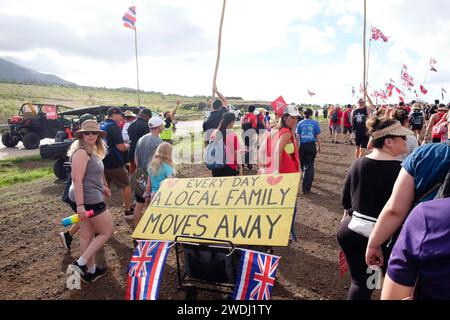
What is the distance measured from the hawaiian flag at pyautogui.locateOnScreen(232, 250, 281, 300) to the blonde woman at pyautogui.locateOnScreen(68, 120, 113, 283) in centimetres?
198

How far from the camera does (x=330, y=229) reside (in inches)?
222

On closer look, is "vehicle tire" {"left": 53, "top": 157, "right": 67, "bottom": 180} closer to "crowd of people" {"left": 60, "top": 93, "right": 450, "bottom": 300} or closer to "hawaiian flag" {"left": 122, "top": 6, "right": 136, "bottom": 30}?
"crowd of people" {"left": 60, "top": 93, "right": 450, "bottom": 300}

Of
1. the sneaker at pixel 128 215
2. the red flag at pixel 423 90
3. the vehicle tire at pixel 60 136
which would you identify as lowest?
the sneaker at pixel 128 215

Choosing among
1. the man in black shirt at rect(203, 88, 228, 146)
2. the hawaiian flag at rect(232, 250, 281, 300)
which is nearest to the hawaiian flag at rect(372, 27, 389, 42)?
the man in black shirt at rect(203, 88, 228, 146)

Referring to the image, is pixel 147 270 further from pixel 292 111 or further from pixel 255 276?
pixel 292 111

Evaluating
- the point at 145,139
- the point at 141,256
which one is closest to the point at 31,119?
the point at 145,139

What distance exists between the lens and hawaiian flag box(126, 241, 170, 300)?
288 centimetres

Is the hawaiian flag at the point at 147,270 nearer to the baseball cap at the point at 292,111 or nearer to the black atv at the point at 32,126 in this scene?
the baseball cap at the point at 292,111

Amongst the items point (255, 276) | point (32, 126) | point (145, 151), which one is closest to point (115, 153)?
point (145, 151)

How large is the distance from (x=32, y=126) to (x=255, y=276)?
1761cm

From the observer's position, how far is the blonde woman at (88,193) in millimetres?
3704

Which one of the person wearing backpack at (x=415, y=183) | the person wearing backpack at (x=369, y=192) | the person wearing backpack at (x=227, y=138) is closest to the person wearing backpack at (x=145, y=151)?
the person wearing backpack at (x=227, y=138)
